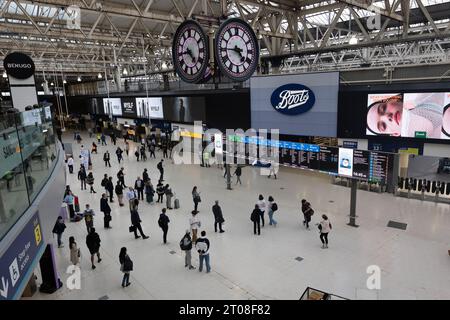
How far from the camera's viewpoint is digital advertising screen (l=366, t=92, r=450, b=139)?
10.8 meters


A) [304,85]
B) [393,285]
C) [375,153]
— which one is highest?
[304,85]

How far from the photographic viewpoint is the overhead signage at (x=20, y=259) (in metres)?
3.71

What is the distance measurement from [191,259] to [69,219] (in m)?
5.92

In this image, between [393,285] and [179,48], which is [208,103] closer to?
[179,48]

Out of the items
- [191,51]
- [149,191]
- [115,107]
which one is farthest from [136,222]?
[115,107]

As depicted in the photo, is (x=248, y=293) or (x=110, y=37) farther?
(x=110, y=37)

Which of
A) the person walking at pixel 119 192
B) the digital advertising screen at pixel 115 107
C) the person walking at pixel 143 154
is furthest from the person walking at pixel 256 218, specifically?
the digital advertising screen at pixel 115 107

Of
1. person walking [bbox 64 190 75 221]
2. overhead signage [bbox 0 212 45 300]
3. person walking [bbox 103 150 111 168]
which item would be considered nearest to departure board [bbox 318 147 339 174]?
overhead signage [bbox 0 212 45 300]

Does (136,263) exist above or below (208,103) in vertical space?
below

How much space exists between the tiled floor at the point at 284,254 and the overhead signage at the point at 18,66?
584cm

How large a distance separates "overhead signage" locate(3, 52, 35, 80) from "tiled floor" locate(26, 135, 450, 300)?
19.1 ft

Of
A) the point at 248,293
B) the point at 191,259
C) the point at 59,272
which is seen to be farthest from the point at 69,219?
the point at 248,293

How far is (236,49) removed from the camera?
6.27 m
